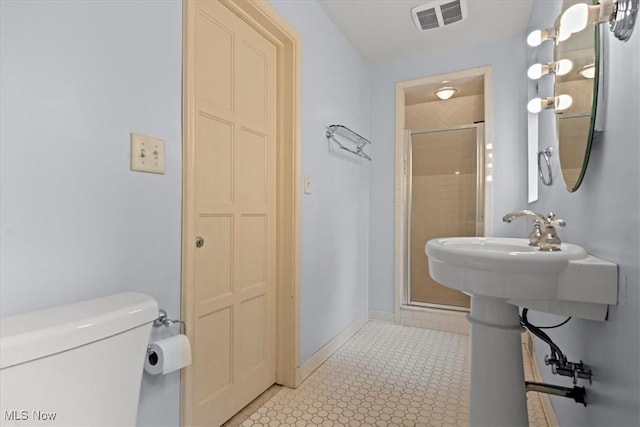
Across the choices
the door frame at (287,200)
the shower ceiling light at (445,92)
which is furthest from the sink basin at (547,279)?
the shower ceiling light at (445,92)

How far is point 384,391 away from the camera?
1816 mm

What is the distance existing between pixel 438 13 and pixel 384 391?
7.82 ft

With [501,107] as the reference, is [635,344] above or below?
below

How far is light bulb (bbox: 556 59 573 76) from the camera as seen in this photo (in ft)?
4.10

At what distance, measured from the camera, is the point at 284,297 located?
6.14 feet

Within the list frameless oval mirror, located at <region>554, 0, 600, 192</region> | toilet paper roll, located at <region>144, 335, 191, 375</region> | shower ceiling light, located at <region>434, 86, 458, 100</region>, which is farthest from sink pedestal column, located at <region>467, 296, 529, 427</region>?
shower ceiling light, located at <region>434, 86, 458, 100</region>

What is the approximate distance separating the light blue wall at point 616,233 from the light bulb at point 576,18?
97 millimetres

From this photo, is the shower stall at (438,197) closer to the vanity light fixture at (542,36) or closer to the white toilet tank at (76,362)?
the vanity light fixture at (542,36)

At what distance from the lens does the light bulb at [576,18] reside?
869 millimetres

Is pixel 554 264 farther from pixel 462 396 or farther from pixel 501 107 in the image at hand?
pixel 501 107

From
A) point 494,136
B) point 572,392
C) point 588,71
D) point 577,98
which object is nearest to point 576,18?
point 588,71

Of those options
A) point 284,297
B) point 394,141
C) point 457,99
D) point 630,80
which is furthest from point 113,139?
point 457,99

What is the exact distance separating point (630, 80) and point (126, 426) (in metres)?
1.47

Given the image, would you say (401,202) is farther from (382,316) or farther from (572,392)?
(572,392)
